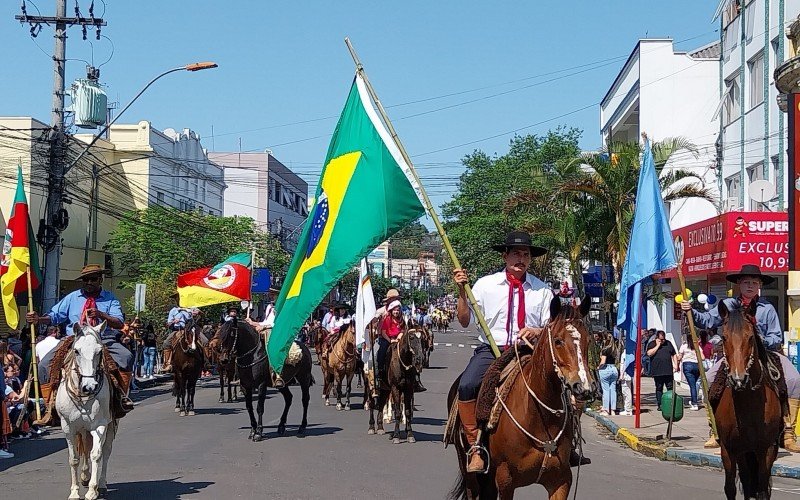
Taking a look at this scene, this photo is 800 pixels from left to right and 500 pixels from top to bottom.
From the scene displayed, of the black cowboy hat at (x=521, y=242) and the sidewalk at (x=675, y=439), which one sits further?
the sidewalk at (x=675, y=439)

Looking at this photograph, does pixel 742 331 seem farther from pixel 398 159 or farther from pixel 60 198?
pixel 60 198

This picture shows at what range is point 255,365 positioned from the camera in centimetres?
1688

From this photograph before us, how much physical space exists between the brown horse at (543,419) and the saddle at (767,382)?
2.68 meters

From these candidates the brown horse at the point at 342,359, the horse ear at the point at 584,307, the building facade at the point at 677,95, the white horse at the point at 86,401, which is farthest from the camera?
the building facade at the point at 677,95

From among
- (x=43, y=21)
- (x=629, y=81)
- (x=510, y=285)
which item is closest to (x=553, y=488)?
(x=510, y=285)

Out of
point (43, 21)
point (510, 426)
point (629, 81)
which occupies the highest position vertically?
point (629, 81)

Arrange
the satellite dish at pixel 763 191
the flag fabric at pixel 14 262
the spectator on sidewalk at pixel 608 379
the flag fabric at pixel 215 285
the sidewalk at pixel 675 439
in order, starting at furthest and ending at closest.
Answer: the satellite dish at pixel 763 191, the flag fabric at pixel 215 285, the spectator on sidewalk at pixel 608 379, the flag fabric at pixel 14 262, the sidewalk at pixel 675 439

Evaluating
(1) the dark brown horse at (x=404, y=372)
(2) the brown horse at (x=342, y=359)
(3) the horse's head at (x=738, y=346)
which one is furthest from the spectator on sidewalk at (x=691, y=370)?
(3) the horse's head at (x=738, y=346)

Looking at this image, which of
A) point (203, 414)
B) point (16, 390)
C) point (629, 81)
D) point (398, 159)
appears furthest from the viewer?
point (629, 81)

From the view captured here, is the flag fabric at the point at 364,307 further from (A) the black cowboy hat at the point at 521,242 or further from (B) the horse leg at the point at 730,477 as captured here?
(A) the black cowboy hat at the point at 521,242

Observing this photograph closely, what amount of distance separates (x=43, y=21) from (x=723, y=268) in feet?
63.1

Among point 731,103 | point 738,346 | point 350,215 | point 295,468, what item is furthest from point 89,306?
point 731,103

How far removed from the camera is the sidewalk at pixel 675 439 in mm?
13984

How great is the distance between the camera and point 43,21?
1030 inches
